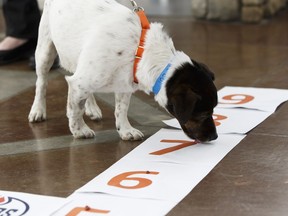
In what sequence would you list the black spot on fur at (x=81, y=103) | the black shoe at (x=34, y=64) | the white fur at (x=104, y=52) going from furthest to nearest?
the black shoe at (x=34, y=64)
the black spot on fur at (x=81, y=103)
the white fur at (x=104, y=52)

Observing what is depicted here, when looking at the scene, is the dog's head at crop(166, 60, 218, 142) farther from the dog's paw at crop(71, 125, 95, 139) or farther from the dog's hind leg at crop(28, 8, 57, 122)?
the dog's hind leg at crop(28, 8, 57, 122)

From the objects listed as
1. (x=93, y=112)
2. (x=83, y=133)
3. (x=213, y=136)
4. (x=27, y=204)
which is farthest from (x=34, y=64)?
(x=27, y=204)

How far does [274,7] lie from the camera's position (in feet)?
25.8

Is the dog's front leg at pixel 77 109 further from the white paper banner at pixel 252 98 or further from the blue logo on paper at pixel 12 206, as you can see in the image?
the white paper banner at pixel 252 98

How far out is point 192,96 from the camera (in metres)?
3.49

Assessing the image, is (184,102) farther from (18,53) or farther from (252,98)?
(18,53)

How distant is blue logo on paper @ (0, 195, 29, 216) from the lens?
10.1 ft

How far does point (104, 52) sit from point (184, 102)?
1.86ft

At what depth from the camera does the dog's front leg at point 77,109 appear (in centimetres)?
391

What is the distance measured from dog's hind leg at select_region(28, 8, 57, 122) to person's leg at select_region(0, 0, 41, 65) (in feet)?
5.75

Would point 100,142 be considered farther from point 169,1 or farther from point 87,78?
point 169,1

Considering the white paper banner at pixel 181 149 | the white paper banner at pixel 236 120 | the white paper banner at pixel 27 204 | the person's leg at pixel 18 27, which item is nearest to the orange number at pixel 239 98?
the white paper banner at pixel 236 120

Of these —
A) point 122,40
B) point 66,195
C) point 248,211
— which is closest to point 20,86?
point 122,40

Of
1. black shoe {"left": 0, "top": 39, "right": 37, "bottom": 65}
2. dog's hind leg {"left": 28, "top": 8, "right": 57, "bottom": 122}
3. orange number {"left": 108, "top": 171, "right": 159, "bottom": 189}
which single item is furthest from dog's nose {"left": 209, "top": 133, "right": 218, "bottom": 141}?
black shoe {"left": 0, "top": 39, "right": 37, "bottom": 65}
